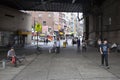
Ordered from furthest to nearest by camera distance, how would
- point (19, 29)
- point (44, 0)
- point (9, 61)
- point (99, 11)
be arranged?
point (19, 29), point (99, 11), point (44, 0), point (9, 61)

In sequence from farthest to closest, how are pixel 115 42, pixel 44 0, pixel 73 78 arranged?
1. pixel 44 0
2. pixel 115 42
3. pixel 73 78

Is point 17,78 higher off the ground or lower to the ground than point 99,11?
lower

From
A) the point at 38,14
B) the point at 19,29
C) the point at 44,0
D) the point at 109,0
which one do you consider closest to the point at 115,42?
the point at 109,0

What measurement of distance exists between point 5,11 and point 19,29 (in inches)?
328

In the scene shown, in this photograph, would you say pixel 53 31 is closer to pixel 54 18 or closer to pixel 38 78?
pixel 54 18

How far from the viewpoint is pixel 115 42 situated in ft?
125

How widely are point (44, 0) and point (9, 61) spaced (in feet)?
68.3

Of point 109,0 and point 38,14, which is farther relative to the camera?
point 38,14

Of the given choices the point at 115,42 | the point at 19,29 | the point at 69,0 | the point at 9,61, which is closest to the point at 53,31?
the point at 19,29

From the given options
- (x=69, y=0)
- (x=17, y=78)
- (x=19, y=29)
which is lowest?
(x=17, y=78)

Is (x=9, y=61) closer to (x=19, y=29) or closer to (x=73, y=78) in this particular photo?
(x=73, y=78)

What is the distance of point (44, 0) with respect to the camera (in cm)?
4172

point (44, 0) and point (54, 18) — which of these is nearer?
point (44, 0)

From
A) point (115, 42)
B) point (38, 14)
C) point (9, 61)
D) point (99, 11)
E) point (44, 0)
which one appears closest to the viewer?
point (9, 61)
